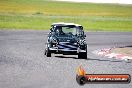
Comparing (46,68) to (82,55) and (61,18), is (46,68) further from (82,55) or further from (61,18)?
(61,18)

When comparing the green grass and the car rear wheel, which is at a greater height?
the car rear wheel

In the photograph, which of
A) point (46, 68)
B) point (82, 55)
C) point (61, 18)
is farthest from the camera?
point (61, 18)

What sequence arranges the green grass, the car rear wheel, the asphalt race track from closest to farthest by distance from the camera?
the asphalt race track
the car rear wheel
the green grass

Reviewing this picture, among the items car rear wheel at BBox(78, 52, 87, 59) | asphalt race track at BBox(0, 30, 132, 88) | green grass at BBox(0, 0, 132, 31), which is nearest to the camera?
asphalt race track at BBox(0, 30, 132, 88)

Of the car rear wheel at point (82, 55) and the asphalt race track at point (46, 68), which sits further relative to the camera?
the car rear wheel at point (82, 55)

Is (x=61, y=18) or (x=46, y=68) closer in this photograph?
(x=46, y=68)

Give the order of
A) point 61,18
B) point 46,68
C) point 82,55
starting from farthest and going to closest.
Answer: point 61,18, point 82,55, point 46,68

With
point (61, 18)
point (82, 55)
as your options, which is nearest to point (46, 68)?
point (82, 55)

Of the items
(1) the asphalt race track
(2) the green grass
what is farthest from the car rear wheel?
(2) the green grass

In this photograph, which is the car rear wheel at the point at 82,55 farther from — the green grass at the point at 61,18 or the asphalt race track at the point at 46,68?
the green grass at the point at 61,18

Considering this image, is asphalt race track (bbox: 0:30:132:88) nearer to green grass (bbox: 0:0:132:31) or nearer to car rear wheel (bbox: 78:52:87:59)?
car rear wheel (bbox: 78:52:87:59)

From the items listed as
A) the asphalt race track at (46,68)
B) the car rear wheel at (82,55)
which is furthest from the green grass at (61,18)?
the car rear wheel at (82,55)

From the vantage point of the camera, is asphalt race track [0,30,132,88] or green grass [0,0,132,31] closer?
asphalt race track [0,30,132,88]

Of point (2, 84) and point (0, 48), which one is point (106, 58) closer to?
point (0, 48)
